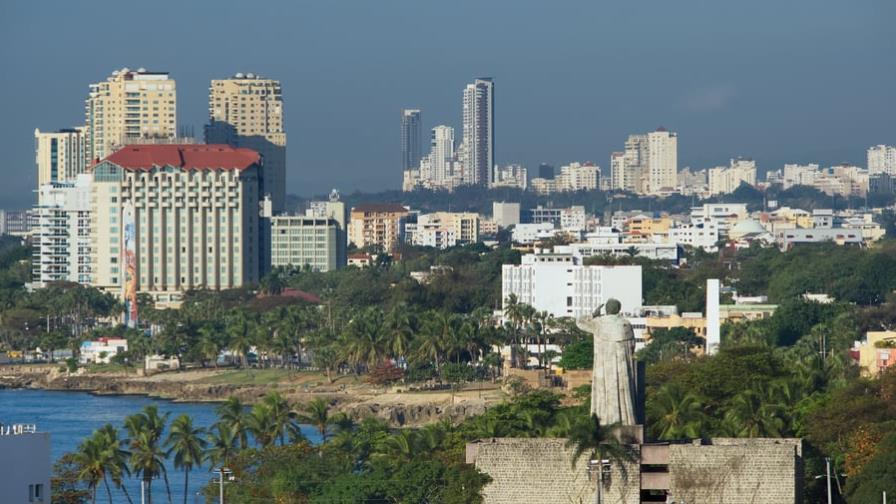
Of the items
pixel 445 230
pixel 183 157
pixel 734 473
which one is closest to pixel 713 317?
pixel 734 473

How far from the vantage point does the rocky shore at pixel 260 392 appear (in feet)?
205

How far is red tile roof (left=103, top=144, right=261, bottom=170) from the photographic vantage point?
4653 inches

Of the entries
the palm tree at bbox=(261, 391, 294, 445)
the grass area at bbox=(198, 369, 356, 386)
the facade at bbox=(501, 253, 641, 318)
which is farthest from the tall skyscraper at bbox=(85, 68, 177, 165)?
the palm tree at bbox=(261, 391, 294, 445)

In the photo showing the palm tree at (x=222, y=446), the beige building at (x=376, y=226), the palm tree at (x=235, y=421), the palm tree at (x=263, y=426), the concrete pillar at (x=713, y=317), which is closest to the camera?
the palm tree at (x=222, y=446)

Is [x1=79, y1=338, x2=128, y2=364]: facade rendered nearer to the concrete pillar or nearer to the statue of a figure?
the concrete pillar

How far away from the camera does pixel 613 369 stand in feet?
75.9

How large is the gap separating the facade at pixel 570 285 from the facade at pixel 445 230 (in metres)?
71.8

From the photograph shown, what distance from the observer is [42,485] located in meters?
23.2

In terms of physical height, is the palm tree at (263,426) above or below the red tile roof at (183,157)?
below

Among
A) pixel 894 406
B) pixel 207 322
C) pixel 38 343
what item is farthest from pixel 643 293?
pixel 894 406

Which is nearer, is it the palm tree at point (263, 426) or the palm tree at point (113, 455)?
the palm tree at point (113, 455)

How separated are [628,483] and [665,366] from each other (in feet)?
78.6

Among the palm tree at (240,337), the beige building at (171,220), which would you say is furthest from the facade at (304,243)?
the palm tree at (240,337)

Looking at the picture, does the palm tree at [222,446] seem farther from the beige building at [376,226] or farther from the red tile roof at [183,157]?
Answer: the beige building at [376,226]
